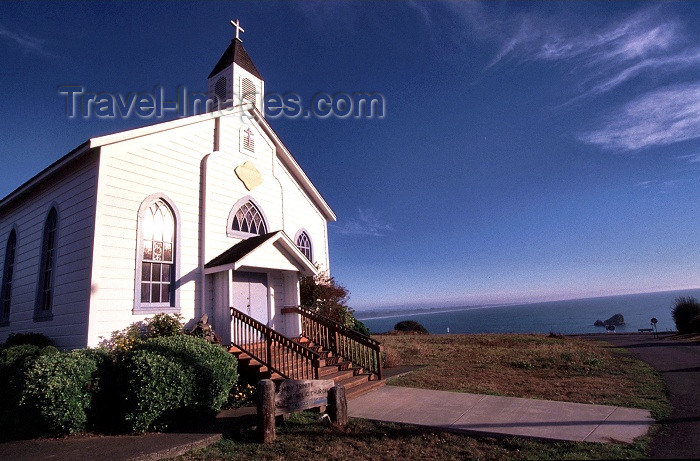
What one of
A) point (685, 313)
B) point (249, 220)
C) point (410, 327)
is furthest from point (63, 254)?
point (685, 313)

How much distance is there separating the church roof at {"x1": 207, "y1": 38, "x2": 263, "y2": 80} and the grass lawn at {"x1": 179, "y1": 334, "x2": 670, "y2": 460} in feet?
39.4

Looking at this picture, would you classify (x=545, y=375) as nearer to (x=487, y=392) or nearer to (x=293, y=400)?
(x=487, y=392)

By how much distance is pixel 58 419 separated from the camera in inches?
269

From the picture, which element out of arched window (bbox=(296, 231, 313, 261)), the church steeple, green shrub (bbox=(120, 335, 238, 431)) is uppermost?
the church steeple

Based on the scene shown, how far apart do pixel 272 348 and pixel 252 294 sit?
272 cm

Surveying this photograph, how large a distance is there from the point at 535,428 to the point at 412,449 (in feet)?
7.09

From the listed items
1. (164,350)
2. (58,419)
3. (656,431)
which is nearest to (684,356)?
(656,431)

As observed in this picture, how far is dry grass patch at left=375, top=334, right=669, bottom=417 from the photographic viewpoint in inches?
349

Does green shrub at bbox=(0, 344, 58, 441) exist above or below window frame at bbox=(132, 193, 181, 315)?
below

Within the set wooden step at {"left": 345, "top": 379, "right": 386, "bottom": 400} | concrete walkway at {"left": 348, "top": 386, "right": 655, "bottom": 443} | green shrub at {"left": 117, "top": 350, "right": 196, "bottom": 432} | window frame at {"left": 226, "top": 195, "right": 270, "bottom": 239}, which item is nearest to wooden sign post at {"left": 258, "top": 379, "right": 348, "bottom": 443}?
concrete walkway at {"left": 348, "top": 386, "right": 655, "bottom": 443}

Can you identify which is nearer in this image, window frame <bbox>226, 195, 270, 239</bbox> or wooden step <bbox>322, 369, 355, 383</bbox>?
wooden step <bbox>322, 369, 355, 383</bbox>

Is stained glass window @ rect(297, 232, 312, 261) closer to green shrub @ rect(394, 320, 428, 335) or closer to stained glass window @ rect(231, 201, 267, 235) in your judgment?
stained glass window @ rect(231, 201, 267, 235)

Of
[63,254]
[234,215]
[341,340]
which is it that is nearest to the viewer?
[63,254]

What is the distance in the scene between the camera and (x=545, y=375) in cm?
1142
